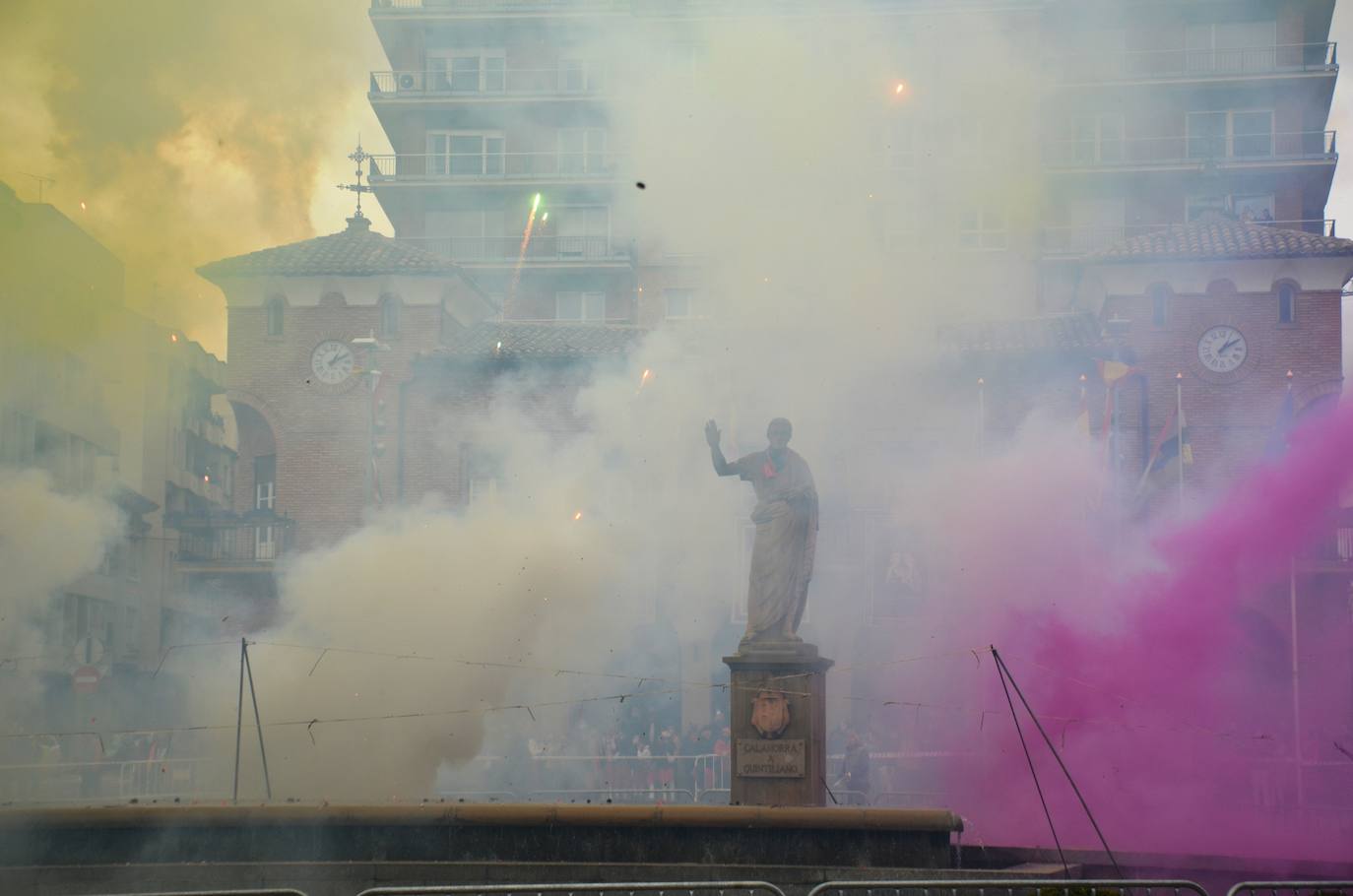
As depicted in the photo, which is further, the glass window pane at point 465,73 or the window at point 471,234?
the glass window pane at point 465,73

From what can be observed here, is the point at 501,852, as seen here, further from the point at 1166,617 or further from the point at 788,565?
the point at 1166,617

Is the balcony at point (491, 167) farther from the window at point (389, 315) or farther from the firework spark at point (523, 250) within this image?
the window at point (389, 315)

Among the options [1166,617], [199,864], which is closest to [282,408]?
[1166,617]

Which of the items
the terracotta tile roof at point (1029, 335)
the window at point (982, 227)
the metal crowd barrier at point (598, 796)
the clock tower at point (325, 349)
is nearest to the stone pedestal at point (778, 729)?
the metal crowd barrier at point (598, 796)

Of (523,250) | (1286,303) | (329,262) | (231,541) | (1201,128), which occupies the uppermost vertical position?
(1201,128)

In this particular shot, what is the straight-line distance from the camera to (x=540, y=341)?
109 ft

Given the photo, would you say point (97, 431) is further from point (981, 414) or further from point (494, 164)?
point (494, 164)

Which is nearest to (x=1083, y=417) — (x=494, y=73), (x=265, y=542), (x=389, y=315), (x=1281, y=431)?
(x=1281, y=431)

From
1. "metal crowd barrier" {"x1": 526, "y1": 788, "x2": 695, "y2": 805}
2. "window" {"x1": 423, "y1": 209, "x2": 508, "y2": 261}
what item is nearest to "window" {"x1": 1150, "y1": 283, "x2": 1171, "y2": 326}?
"metal crowd barrier" {"x1": 526, "y1": 788, "x2": 695, "y2": 805}

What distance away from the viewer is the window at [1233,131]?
148 feet

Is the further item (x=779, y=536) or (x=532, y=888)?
(x=779, y=536)

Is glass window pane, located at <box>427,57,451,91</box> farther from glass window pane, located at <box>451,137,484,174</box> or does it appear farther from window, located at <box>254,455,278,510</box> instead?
window, located at <box>254,455,278,510</box>

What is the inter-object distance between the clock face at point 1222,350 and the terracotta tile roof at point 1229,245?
1604 mm

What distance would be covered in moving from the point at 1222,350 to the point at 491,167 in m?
21.6
